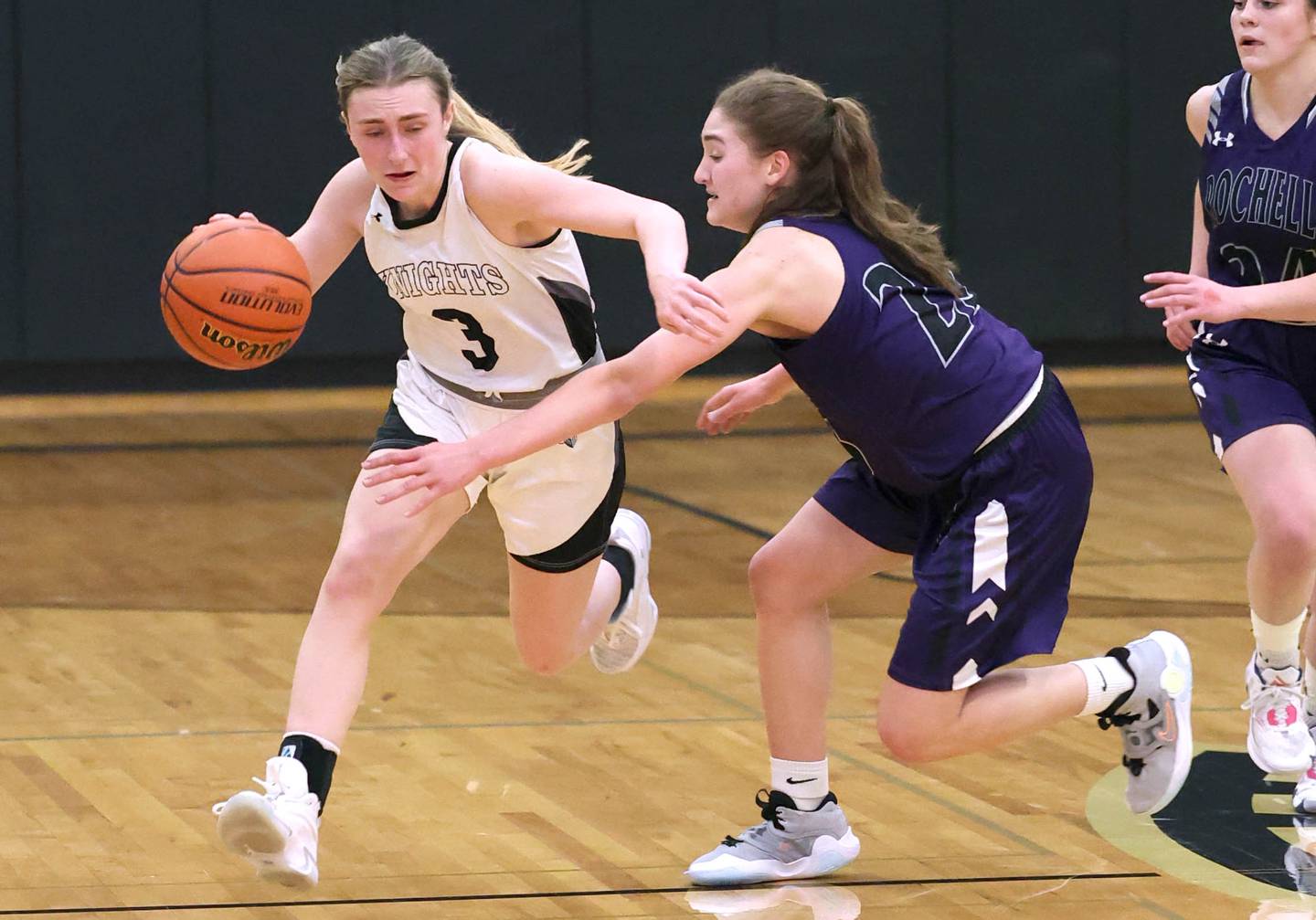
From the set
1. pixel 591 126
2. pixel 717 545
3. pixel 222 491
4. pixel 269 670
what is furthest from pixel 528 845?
pixel 591 126

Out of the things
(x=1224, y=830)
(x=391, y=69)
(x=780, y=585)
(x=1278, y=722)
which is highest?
(x=391, y=69)

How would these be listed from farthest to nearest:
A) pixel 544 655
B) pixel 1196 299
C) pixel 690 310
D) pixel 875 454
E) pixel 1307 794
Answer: pixel 544 655 → pixel 1307 794 → pixel 1196 299 → pixel 875 454 → pixel 690 310

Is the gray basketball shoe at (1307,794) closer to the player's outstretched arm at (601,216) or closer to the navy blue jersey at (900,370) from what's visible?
the navy blue jersey at (900,370)

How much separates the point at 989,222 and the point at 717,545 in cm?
490

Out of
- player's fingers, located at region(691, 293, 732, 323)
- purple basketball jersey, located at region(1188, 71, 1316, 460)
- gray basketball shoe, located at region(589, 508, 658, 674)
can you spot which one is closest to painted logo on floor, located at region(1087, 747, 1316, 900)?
purple basketball jersey, located at region(1188, 71, 1316, 460)

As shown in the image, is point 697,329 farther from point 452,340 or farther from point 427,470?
point 452,340

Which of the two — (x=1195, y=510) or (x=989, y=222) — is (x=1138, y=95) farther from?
(x=1195, y=510)

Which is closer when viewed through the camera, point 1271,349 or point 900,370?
point 900,370

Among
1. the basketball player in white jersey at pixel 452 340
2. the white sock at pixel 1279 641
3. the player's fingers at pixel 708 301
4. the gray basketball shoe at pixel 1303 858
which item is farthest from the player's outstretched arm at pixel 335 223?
the gray basketball shoe at pixel 1303 858

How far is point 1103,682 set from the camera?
13.0 feet

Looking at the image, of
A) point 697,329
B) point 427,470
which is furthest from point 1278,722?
point 427,470

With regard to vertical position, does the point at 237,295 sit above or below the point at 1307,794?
above

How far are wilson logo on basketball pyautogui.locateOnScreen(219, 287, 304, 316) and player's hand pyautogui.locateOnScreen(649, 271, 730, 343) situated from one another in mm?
949

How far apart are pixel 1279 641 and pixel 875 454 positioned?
1.25 metres
